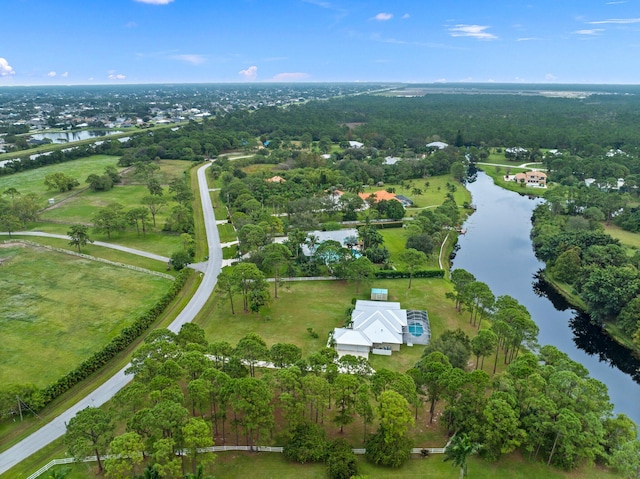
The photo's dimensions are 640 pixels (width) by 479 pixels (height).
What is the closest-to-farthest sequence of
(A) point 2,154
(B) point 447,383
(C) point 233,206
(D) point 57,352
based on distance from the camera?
1. (B) point 447,383
2. (D) point 57,352
3. (C) point 233,206
4. (A) point 2,154

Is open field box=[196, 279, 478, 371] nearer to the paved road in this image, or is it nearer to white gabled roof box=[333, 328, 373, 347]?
white gabled roof box=[333, 328, 373, 347]

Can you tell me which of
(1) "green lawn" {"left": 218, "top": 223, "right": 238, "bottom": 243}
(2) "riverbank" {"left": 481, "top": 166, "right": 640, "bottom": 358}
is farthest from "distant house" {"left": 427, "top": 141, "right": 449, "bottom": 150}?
(1) "green lawn" {"left": 218, "top": 223, "right": 238, "bottom": 243}

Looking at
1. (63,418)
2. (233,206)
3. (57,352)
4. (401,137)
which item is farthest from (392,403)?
(401,137)

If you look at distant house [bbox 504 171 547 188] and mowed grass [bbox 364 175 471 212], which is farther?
distant house [bbox 504 171 547 188]

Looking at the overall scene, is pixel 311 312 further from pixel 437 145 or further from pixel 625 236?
pixel 437 145

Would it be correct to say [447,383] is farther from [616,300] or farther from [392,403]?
[616,300]

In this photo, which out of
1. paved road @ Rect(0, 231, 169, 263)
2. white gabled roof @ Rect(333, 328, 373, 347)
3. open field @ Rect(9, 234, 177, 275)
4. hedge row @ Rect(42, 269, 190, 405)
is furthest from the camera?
paved road @ Rect(0, 231, 169, 263)
